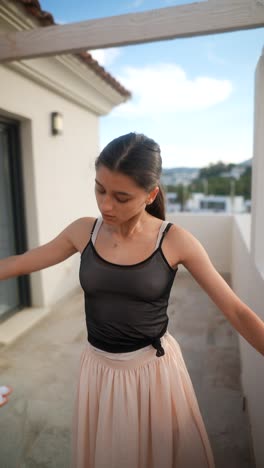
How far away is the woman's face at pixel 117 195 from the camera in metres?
0.94

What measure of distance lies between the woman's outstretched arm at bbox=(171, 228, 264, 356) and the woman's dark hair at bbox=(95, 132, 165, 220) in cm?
22

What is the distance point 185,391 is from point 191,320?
9.96ft

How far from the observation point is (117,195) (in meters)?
0.96

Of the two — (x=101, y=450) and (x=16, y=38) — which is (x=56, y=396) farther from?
(x=16, y=38)

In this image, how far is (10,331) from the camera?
3.62 meters

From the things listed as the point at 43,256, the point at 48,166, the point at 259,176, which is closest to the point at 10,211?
the point at 48,166

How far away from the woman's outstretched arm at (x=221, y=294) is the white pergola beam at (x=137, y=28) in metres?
1.58

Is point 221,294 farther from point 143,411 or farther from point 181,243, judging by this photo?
point 143,411

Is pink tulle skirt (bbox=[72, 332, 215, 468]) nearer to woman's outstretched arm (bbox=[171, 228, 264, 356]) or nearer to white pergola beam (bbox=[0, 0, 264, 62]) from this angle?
woman's outstretched arm (bbox=[171, 228, 264, 356])

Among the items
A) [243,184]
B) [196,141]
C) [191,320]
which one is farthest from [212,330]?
[243,184]

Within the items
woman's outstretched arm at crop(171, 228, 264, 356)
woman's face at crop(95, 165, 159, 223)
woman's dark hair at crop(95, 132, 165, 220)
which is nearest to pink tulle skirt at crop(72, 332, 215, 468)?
woman's outstretched arm at crop(171, 228, 264, 356)

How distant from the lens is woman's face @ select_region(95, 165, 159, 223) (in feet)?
3.08

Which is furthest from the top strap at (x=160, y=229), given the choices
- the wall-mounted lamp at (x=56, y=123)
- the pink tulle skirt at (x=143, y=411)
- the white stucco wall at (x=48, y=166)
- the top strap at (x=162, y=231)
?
the wall-mounted lamp at (x=56, y=123)

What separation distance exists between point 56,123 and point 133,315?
3.86m
